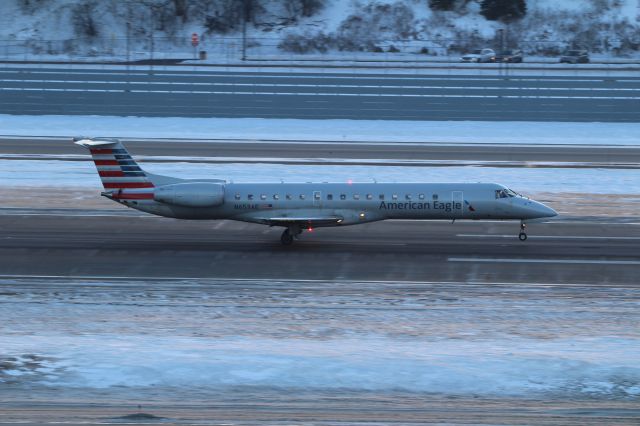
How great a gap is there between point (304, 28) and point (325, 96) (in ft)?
78.0

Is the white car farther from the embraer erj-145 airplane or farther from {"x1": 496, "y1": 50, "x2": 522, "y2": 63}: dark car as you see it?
the embraer erj-145 airplane

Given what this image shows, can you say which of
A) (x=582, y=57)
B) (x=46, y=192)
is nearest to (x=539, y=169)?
(x=46, y=192)

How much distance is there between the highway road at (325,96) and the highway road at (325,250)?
3050 cm

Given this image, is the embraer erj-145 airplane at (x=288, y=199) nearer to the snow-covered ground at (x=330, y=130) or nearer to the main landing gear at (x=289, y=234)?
the main landing gear at (x=289, y=234)

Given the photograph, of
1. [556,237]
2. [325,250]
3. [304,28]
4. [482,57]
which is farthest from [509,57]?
[325,250]

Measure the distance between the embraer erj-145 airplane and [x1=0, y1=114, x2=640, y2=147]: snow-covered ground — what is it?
27584 millimetres

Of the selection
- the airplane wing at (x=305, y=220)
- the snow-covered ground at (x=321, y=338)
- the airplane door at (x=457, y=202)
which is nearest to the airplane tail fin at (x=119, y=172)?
the airplane wing at (x=305, y=220)

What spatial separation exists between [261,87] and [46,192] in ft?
97.1

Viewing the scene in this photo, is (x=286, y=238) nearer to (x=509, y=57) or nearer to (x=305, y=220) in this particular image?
(x=305, y=220)

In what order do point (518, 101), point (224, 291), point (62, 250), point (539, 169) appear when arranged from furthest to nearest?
point (518, 101) → point (539, 169) → point (62, 250) → point (224, 291)

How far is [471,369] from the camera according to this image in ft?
63.4

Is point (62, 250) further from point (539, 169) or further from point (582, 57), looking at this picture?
point (582, 57)

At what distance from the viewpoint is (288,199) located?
105 ft

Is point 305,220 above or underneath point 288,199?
underneath
